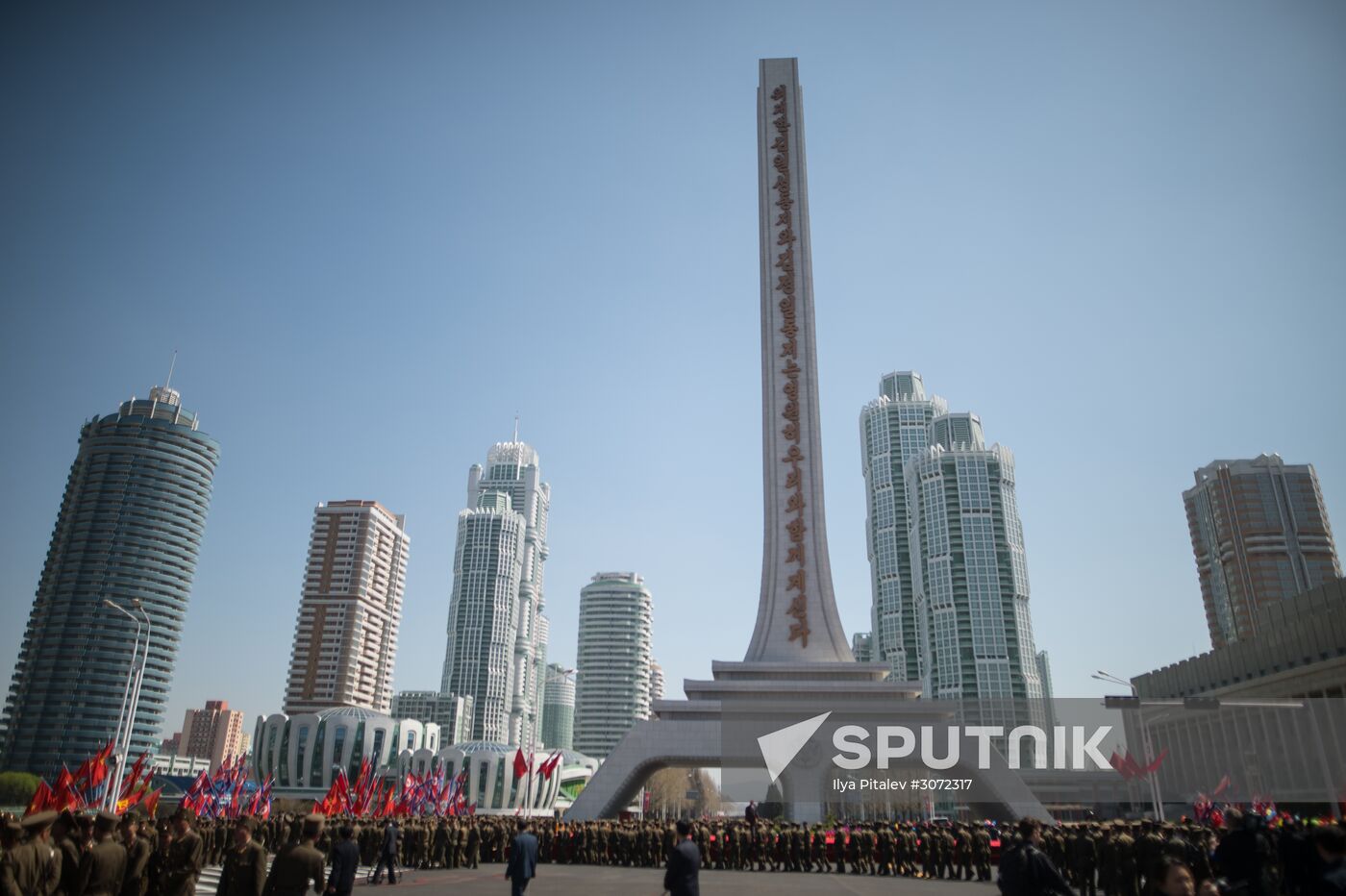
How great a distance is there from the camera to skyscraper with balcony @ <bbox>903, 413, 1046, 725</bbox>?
94.4 meters

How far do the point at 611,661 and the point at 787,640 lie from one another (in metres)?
117

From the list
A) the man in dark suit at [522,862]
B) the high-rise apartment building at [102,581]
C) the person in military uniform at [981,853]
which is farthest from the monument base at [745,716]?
the high-rise apartment building at [102,581]

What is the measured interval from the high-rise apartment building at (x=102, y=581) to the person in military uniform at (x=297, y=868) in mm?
105118

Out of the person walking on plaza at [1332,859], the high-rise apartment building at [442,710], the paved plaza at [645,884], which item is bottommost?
the paved plaza at [645,884]

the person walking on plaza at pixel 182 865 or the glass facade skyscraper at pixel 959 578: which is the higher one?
the glass facade skyscraper at pixel 959 578

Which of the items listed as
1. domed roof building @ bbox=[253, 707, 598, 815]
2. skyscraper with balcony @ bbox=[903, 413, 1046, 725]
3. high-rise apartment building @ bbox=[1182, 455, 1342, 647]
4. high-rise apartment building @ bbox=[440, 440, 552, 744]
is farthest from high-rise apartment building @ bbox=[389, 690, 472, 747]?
high-rise apartment building @ bbox=[1182, 455, 1342, 647]

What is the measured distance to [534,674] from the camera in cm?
19050

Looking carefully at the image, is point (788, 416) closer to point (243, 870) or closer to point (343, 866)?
point (343, 866)

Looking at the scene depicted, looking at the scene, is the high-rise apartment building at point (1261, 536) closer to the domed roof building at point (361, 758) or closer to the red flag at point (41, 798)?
the domed roof building at point (361, 758)

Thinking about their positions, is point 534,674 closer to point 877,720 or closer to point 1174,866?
point 877,720

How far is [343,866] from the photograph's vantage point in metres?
10.1

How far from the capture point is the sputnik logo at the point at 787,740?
33.3m

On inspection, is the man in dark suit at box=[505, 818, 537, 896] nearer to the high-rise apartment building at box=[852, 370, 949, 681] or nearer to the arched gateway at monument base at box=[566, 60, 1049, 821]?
the arched gateway at monument base at box=[566, 60, 1049, 821]

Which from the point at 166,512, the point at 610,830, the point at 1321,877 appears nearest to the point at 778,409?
the point at 610,830
